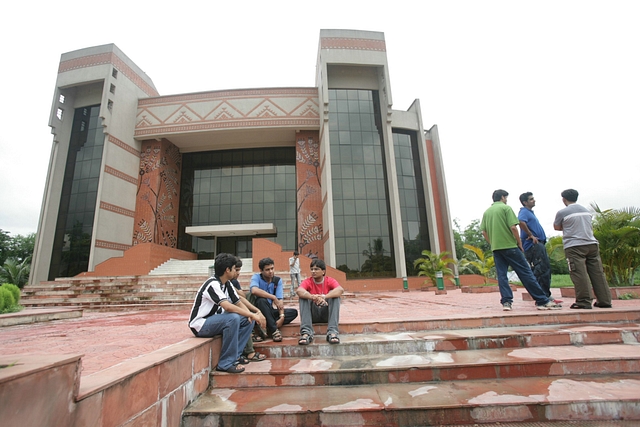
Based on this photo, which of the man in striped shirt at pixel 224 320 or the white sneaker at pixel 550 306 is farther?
the white sneaker at pixel 550 306

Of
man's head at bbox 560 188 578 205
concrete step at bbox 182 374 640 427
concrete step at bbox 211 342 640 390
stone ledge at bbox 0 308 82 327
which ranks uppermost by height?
man's head at bbox 560 188 578 205

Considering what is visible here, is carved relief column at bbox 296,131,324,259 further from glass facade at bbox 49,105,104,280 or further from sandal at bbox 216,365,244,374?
sandal at bbox 216,365,244,374

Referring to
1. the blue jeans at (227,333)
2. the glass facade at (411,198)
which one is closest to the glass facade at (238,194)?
the glass facade at (411,198)

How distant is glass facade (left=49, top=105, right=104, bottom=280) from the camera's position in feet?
58.4

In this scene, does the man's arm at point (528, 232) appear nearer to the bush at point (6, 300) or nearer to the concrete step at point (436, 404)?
the concrete step at point (436, 404)

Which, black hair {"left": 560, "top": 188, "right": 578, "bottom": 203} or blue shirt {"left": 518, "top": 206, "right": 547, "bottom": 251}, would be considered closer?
black hair {"left": 560, "top": 188, "right": 578, "bottom": 203}

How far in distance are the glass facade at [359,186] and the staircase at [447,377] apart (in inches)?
539

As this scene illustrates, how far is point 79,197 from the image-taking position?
18656mm

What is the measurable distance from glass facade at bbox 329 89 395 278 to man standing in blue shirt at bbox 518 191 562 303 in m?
12.5

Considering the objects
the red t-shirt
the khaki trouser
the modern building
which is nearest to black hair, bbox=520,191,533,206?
the khaki trouser

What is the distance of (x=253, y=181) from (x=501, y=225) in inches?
775

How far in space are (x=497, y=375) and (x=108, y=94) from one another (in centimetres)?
2210

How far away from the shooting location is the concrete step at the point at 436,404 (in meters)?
2.10

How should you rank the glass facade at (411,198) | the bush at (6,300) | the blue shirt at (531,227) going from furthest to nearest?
the glass facade at (411,198), the bush at (6,300), the blue shirt at (531,227)
